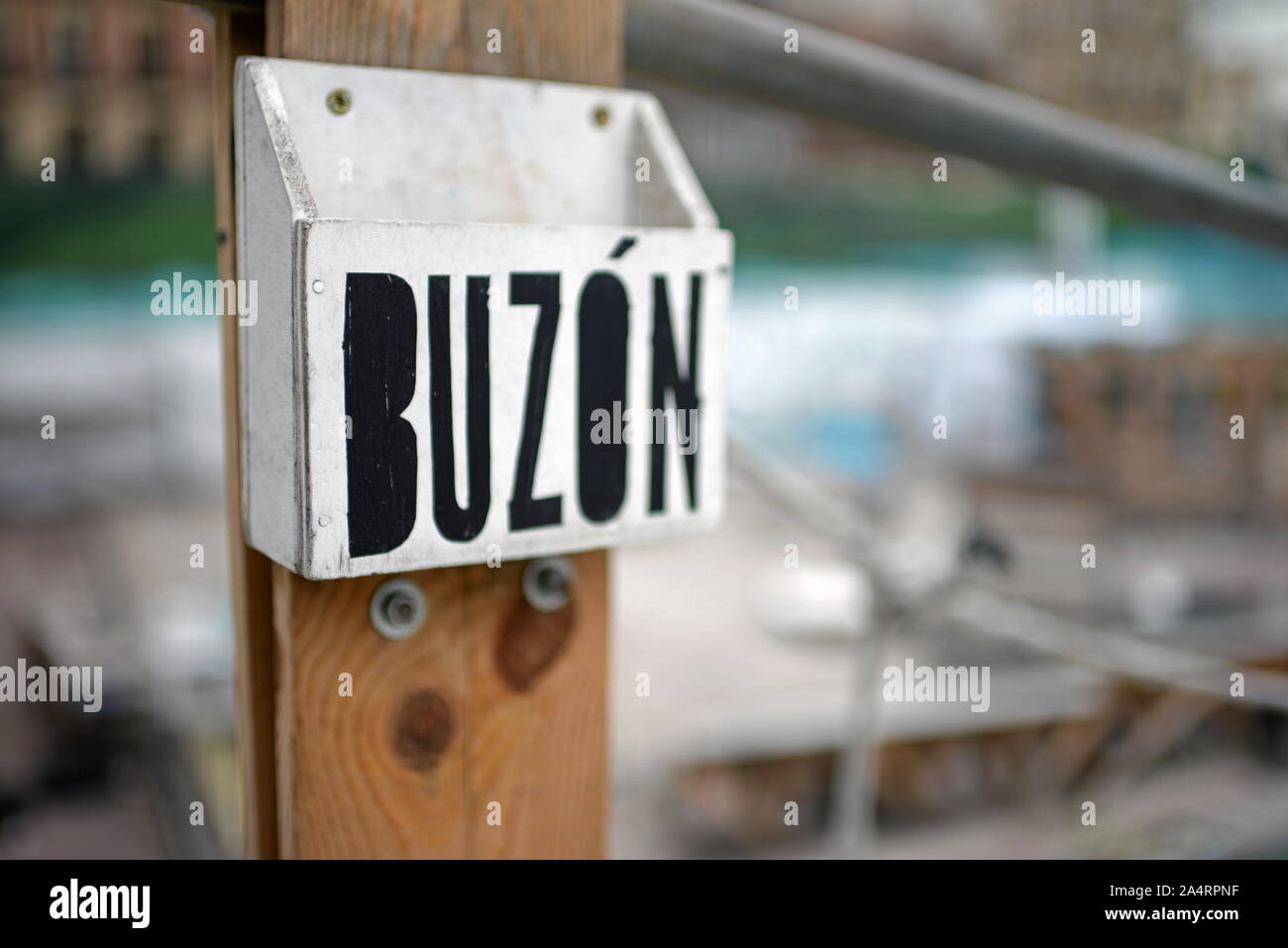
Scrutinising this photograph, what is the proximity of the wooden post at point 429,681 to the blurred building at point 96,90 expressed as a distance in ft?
24.9

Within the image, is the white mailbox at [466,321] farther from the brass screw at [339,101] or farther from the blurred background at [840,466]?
the blurred background at [840,466]

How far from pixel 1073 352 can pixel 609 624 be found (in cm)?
793

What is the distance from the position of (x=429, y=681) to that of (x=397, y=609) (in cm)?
3

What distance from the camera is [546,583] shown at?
48 centimetres

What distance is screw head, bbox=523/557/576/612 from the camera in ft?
1.56

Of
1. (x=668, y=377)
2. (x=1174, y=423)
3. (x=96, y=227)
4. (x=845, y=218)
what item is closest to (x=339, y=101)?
(x=668, y=377)

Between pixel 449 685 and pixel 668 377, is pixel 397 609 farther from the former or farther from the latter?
pixel 668 377

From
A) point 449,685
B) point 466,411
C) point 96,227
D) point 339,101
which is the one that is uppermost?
point 96,227

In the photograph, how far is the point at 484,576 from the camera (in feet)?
1.53

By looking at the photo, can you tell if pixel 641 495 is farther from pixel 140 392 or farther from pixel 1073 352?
pixel 140 392

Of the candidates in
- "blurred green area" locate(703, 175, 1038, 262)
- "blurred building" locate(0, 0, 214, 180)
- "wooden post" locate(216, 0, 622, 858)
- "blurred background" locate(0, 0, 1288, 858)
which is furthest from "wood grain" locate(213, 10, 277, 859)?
"blurred green area" locate(703, 175, 1038, 262)

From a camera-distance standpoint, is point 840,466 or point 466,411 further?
point 840,466

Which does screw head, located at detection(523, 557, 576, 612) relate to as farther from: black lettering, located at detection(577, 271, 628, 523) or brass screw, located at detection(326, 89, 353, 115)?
brass screw, located at detection(326, 89, 353, 115)

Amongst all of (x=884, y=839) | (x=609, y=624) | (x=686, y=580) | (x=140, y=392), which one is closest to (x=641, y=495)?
(x=609, y=624)
